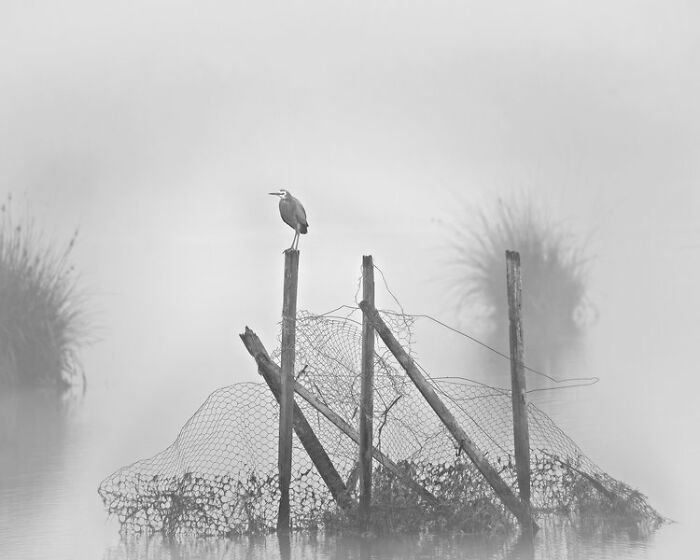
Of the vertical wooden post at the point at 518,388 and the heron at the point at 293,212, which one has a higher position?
the heron at the point at 293,212

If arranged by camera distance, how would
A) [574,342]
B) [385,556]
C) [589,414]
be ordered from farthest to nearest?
1. [574,342]
2. [589,414]
3. [385,556]

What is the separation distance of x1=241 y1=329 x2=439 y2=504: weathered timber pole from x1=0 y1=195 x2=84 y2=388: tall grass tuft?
8043 mm

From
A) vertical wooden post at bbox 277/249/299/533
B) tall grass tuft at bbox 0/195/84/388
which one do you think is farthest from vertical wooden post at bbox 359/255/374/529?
tall grass tuft at bbox 0/195/84/388

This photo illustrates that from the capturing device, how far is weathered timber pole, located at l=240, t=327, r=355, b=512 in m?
7.96

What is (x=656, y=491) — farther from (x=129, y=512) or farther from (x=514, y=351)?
(x=129, y=512)

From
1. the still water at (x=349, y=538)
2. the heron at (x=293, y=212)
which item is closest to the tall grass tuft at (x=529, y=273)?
the still water at (x=349, y=538)

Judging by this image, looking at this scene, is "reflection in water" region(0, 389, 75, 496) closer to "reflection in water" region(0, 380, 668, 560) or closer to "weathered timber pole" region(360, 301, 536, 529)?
"reflection in water" region(0, 380, 668, 560)

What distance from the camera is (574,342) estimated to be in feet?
71.6

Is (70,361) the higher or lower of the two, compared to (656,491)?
higher

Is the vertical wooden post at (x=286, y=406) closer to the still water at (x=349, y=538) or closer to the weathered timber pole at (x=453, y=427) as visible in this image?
the still water at (x=349, y=538)

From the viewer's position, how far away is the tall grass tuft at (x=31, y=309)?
1545 centimetres

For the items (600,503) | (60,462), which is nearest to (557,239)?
(60,462)

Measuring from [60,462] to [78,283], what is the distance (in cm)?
517

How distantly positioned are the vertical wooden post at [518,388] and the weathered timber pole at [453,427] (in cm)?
11
